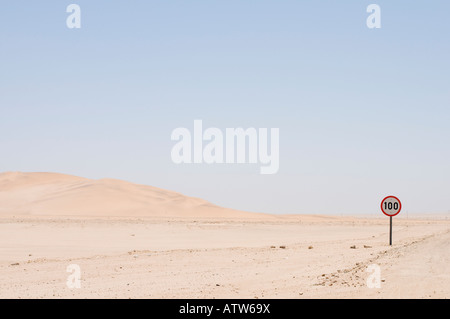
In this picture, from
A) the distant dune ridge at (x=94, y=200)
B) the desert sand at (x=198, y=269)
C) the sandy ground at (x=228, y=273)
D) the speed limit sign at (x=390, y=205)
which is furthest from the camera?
the distant dune ridge at (x=94, y=200)

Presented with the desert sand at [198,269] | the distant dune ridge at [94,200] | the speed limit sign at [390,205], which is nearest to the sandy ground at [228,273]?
the desert sand at [198,269]

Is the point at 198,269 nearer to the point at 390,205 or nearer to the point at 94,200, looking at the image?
the point at 390,205

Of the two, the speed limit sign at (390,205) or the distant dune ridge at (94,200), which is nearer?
the speed limit sign at (390,205)

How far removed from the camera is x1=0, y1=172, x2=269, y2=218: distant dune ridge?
68375 millimetres

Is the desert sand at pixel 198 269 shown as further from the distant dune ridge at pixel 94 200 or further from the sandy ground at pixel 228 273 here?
the distant dune ridge at pixel 94 200

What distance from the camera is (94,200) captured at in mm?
73188

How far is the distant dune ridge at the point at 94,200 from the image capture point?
68375 mm

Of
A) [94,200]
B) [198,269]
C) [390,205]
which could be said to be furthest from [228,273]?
[94,200]

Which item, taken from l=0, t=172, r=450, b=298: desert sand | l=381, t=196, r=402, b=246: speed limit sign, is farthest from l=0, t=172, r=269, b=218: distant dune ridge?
l=381, t=196, r=402, b=246: speed limit sign

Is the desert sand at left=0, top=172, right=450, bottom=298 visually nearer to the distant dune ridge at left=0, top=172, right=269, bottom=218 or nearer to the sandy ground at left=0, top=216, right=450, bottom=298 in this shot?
the sandy ground at left=0, top=216, right=450, bottom=298
